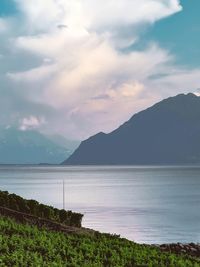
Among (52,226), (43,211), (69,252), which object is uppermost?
(43,211)

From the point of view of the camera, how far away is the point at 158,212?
333 feet

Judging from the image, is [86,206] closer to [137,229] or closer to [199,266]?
[137,229]

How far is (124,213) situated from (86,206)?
16.4 m

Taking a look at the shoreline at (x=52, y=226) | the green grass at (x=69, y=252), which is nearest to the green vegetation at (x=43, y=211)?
the shoreline at (x=52, y=226)

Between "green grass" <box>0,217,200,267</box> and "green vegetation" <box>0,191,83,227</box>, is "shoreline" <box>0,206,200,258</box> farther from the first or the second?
"green grass" <box>0,217,200,267</box>

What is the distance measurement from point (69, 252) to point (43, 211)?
15.5 metres

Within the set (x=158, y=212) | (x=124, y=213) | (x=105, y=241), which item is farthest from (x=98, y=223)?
(x=105, y=241)

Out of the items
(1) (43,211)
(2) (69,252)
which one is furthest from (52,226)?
(2) (69,252)

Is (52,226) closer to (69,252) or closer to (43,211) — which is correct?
(43,211)

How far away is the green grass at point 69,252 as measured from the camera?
26844mm

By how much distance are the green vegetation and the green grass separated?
7553mm

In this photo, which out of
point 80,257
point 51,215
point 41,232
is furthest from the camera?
point 51,215

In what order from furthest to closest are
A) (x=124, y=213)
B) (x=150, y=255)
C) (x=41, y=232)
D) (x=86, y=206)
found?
(x=86, y=206) < (x=124, y=213) < (x=41, y=232) < (x=150, y=255)

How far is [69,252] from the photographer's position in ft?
97.6
